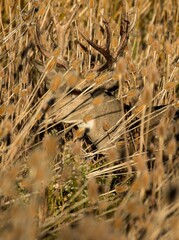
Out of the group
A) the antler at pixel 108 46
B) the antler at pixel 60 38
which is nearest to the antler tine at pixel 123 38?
the antler at pixel 108 46

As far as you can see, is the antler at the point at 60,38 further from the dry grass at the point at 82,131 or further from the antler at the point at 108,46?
the antler at the point at 108,46

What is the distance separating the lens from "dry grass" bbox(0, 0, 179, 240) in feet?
7.93

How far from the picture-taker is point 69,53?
15.0ft

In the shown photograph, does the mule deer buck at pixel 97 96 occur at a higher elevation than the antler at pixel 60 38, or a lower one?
lower

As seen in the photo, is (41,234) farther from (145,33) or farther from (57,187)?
(145,33)

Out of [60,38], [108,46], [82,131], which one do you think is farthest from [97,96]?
[82,131]

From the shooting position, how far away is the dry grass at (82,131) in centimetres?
242

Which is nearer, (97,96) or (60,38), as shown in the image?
(97,96)

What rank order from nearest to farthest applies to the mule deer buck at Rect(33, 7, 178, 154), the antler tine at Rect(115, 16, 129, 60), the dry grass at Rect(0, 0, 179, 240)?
the dry grass at Rect(0, 0, 179, 240)
the mule deer buck at Rect(33, 7, 178, 154)
the antler tine at Rect(115, 16, 129, 60)

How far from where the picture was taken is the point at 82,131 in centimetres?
323

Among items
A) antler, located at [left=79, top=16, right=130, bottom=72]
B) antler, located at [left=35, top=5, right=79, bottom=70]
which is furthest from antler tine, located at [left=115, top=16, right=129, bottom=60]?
antler, located at [left=35, top=5, right=79, bottom=70]

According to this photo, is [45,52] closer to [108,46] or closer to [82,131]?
[108,46]

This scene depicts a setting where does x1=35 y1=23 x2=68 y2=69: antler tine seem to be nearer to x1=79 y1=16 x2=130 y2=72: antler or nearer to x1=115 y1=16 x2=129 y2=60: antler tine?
x1=79 y1=16 x2=130 y2=72: antler

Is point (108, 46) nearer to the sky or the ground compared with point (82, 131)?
nearer to the sky
